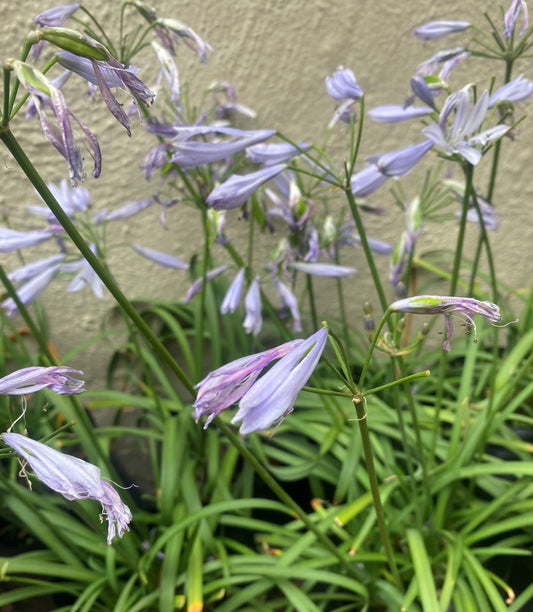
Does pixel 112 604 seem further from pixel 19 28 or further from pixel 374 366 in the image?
pixel 19 28

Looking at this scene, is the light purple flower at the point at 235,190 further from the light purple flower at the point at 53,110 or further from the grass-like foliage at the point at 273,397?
the light purple flower at the point at 53,110

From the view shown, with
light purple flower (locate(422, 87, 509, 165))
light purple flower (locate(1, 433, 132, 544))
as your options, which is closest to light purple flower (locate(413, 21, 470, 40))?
light purple flower (locate(422, 87, 509, 165))

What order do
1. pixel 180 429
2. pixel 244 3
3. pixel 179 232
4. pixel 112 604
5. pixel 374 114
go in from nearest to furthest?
pixel 374 114 → pixel 112 604 → pixel 180 429 → pixel 244 3 → pixel 179 232

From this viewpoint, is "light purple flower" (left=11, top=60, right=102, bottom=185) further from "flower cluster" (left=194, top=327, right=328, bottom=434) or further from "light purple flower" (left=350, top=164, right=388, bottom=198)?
"light purple flower" (left=350, top=164, right=388, bottom=198)

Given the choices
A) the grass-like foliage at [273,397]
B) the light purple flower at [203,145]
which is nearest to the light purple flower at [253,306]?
the grass-like foliage at [273,397]

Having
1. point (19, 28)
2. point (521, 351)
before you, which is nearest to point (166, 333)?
point (19, 28)

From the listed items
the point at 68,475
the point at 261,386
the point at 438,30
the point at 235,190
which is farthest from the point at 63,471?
the point at 438,30
